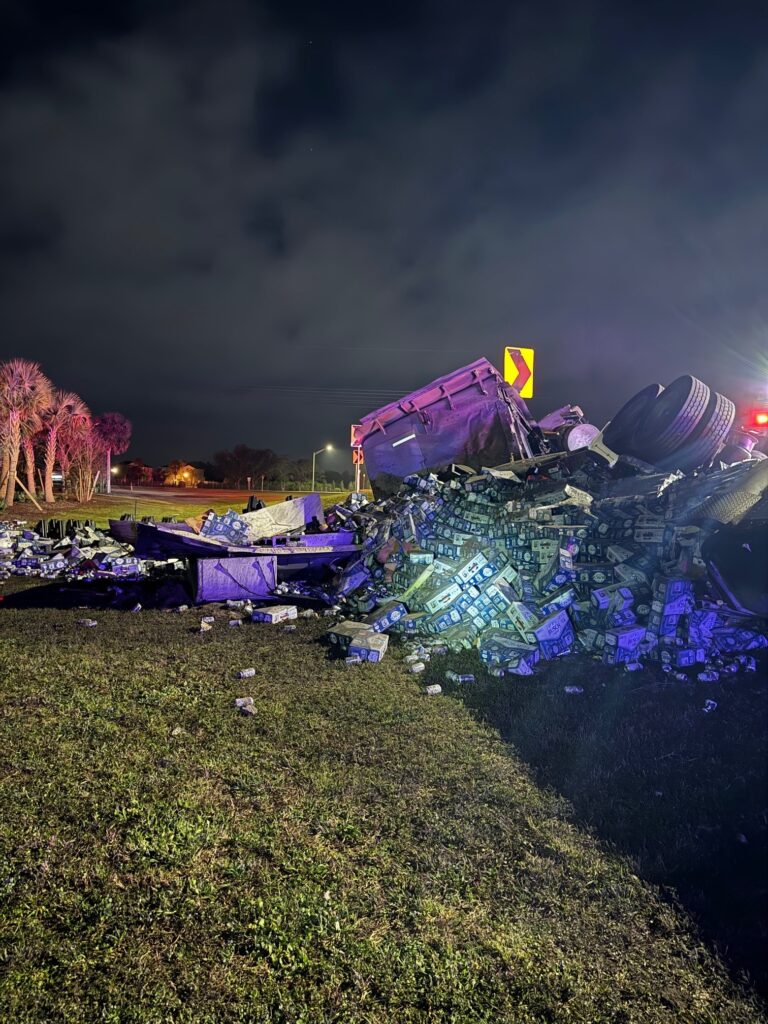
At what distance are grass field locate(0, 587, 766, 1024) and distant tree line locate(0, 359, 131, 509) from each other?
22143mm

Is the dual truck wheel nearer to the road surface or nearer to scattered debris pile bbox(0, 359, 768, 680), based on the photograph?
scattered debris pile bbox(0, 359, 768, 680)

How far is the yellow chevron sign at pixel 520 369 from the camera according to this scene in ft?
33.9

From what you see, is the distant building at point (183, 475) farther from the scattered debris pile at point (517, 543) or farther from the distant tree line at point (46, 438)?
the scattered debris pile at point (517, 543)

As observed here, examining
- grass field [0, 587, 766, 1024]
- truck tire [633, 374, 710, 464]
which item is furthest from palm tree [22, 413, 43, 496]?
truck tire [633, 374, 710, 464]

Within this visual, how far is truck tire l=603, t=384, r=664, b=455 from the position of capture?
855 centimetres

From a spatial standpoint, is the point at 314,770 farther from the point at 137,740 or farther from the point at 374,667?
the point at 374,667

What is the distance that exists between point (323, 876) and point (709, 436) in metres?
7.80

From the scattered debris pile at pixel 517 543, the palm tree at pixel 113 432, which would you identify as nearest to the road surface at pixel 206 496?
the palm tree at pixel 113 432

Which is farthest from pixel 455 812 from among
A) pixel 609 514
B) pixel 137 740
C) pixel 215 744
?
pixel 609 514

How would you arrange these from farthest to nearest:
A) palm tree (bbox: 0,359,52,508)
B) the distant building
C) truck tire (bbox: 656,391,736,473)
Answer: the distant building < palm tree (bbox: 0,359,52,508) < truck tire (bbox: 656,391,736,473)

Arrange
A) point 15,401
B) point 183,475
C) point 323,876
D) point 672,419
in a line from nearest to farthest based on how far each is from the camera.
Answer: point 323,876 < point 672,419 < point 15,401 < point 183,475

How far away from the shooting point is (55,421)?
83.6 feet

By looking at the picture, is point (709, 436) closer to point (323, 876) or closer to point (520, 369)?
point (520, 369)

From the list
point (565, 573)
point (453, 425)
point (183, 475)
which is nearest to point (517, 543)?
point (565, 573)
